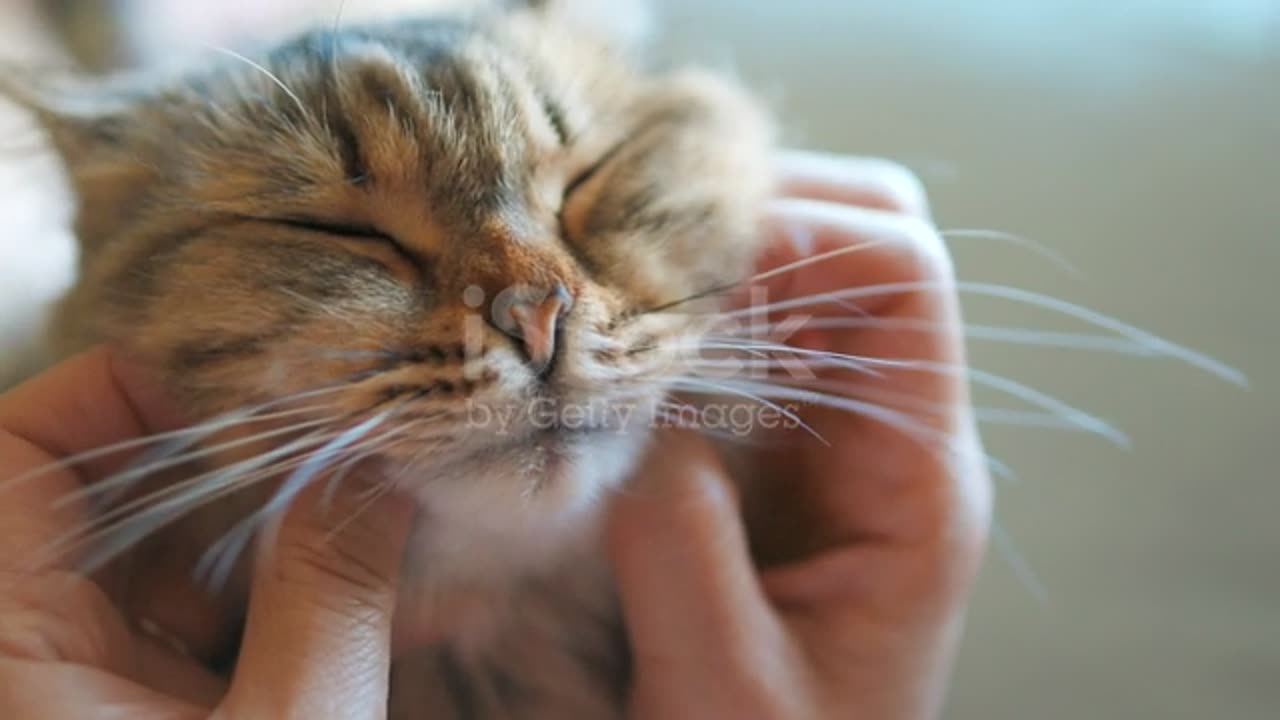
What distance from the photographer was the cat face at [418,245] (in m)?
0.67

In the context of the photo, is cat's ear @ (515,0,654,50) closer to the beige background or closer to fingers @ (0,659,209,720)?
the beige background

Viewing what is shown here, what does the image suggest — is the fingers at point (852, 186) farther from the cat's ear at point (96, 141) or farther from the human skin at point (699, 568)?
the cat's ear at point (96, 141)

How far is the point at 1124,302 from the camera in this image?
47.9 inches

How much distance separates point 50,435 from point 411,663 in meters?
0.34

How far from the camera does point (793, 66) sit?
1.34 m

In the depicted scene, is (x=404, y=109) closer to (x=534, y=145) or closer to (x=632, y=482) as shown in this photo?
(x=534, y=145)

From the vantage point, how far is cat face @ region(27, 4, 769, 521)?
67cm

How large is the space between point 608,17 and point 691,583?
0.64 metres

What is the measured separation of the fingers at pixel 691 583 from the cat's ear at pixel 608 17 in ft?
1.51

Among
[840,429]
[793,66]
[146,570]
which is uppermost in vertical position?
[793,66]

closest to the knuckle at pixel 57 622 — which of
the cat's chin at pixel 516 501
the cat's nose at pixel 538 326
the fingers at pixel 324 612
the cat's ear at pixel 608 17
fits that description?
the fingers at pixel 324 612

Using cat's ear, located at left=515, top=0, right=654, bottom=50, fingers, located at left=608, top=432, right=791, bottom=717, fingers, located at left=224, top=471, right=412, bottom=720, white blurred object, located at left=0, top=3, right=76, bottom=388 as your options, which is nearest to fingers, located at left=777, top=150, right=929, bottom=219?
cat's ear, located at left=515, top=0, right=654, bottom=50

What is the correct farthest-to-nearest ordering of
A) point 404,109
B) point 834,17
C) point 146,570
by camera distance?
point 834,17
point 146,570
point 404,109

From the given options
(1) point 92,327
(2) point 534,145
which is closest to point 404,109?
(2) point 534,145
